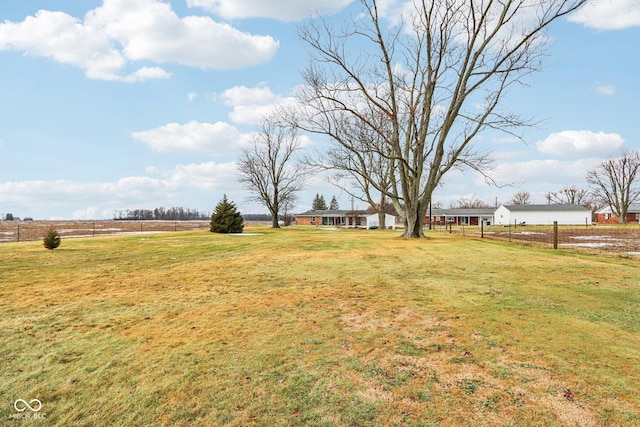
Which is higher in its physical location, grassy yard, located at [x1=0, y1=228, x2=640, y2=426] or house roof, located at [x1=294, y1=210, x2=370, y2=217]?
house roof, located at [x1=294, y1=210, x2=370, y2=217]

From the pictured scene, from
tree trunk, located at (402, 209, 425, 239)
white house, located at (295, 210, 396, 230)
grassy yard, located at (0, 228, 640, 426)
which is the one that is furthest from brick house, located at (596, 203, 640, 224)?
grassy yard, located at (0, 228, 640, 426)

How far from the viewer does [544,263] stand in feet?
37.8

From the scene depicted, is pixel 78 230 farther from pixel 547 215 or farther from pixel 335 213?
pixel 547 215

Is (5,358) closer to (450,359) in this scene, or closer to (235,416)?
(235,416)

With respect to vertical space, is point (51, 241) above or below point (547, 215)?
below

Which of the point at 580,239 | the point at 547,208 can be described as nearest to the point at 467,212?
the point at 547,208

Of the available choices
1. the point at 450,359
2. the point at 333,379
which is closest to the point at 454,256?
the point at 450,359

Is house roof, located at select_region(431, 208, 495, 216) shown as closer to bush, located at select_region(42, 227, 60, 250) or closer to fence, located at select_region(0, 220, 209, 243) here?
fence, located at select_region(0, 220, 209, 243)

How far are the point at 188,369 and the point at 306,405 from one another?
164 cm

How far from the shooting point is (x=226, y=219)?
103ft

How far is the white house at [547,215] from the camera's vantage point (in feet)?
213

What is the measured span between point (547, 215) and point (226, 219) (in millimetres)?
62755

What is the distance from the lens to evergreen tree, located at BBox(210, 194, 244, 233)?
102ft

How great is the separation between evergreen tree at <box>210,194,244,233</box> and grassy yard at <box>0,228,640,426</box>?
2170cm
